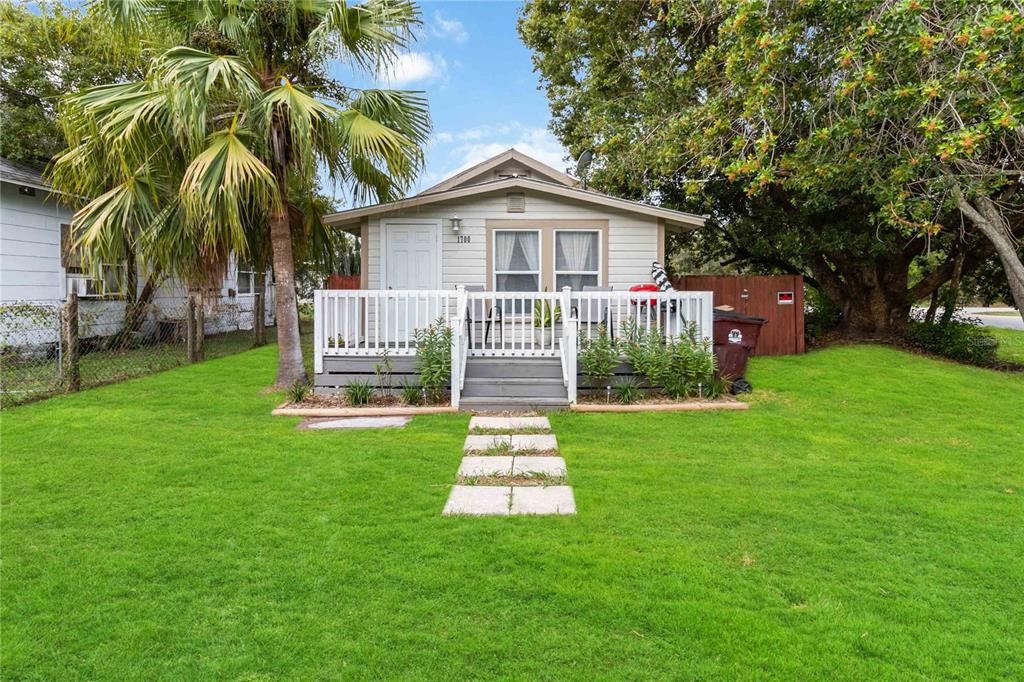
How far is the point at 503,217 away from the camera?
386 inches

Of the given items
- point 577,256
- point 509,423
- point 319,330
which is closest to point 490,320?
point 509,423

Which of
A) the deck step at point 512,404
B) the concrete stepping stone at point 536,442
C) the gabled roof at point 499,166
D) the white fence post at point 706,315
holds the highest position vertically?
the gabled roof at point 499,166

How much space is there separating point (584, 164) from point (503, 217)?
5641 millimetres

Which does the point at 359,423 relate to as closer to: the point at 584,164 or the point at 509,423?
the point at 509,423

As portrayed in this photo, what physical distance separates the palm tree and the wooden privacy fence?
7.16 metres

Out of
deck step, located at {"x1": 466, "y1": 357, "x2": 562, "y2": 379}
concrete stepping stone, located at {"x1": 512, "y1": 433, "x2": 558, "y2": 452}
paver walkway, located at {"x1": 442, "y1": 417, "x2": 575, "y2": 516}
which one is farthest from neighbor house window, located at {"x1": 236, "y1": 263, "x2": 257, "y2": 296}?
concrete stepping stone, located at {"x1": 512, "y1": 433, "x2": 558, "y2": 452}

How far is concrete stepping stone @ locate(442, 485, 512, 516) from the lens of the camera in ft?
12.1

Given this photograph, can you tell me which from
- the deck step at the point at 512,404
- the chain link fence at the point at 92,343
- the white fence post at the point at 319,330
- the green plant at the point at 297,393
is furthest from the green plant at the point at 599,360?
the chain link fence at the point at 92,343

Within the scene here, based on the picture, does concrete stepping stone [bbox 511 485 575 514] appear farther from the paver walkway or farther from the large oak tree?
the large oak tree

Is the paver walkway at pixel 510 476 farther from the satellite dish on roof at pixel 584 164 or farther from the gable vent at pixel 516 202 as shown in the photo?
the satellite dish on roof at pixel 584 164

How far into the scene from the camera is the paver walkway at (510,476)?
378cm

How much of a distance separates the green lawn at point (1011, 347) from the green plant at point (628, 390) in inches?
346

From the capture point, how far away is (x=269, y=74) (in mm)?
7637

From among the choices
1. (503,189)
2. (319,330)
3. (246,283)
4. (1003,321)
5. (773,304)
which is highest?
(503,189)
